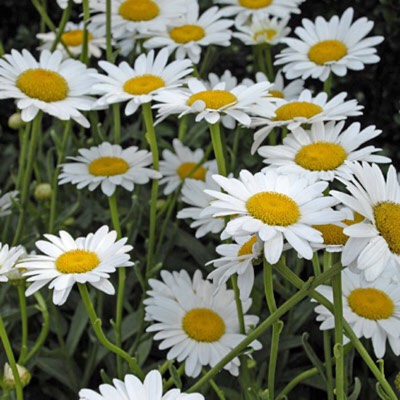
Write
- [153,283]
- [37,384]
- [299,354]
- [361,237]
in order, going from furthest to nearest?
[37,384]
[299,354]
[153,283]
[361,237]

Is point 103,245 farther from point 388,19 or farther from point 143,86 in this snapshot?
point 388,19

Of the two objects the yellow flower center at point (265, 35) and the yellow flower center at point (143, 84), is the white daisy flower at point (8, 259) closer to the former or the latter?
the yellow flower center at point (143, 84)

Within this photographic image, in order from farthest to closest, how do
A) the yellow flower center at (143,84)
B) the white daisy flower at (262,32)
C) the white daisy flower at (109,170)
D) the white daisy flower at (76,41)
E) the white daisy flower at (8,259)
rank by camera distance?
the white daisy flower at (76,41) < the white daisy flower at (262,32) < the white daisy flower at (109,170) < the yellow flower center at (143,84) < the white daisy flower at (8,259)

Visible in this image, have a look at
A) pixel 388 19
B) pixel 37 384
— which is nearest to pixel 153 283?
pixel 37 384

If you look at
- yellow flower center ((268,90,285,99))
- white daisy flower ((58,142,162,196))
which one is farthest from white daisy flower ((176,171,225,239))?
yellow flower center ((268,90,285,99))

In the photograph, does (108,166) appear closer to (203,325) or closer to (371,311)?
(203,325)

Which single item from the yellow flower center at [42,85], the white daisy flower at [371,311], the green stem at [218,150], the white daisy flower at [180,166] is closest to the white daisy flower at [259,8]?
the white daisy flower at [180,166]

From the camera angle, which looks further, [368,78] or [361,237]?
[368,78]
